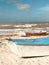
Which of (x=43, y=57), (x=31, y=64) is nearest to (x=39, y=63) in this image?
(x=31, y=64)

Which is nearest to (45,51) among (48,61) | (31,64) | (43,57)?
(43,57)

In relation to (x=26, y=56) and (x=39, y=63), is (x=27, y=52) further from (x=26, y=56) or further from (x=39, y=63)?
(x=39, y=63)

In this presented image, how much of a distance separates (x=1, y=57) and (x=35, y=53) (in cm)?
190

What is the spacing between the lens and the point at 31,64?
318 inches

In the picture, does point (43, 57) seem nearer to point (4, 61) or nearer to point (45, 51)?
point (45, 51)

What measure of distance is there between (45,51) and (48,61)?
3.28 feet

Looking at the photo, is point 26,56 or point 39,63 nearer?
point 39,63

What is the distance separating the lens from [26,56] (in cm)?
920

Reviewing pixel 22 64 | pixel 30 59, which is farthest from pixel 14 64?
pixel 30 59

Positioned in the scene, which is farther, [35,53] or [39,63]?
[35,53]

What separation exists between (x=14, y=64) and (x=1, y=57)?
1.38 meters

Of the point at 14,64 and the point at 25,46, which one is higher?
the point at 25,46

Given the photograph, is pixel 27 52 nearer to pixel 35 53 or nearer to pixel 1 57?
pixel 35 53

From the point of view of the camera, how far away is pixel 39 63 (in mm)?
8195
